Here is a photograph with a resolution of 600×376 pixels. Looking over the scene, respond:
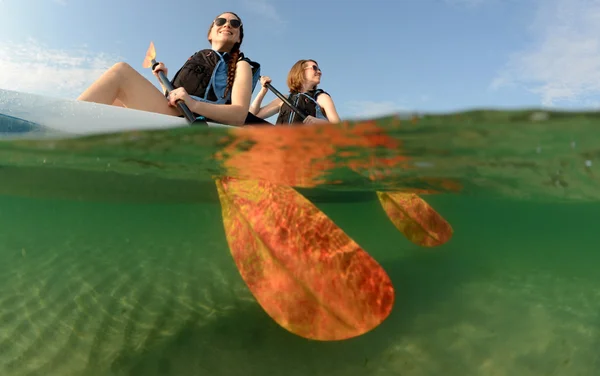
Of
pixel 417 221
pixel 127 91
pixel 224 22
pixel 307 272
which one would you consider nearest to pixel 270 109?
pixel 224 22

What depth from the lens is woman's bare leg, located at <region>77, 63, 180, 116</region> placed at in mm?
3637

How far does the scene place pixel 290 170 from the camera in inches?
185

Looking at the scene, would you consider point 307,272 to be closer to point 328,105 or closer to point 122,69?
point 122,69

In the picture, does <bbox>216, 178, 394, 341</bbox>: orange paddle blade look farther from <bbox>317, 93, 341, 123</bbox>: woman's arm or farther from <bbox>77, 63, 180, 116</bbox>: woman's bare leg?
<bbox>317, 93, 341, 123</bbox>: woman's arm

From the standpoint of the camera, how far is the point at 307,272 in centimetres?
304

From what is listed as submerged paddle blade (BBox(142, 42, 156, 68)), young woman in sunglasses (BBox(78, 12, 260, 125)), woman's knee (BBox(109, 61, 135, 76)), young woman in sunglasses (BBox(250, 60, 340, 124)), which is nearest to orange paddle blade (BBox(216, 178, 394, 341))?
young woman in sunglasses (BBox(78, 12, 260, 125))

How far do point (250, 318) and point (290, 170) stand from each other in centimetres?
192

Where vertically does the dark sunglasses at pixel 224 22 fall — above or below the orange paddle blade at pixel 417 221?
above

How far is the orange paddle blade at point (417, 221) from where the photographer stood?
549 cm

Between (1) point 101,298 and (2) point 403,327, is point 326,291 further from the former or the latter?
(1) point 101,298

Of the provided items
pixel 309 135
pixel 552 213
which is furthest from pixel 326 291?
pixel 552 213

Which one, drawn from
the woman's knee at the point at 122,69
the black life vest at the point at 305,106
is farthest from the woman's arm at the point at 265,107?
the woman's knee at the point at 122,69

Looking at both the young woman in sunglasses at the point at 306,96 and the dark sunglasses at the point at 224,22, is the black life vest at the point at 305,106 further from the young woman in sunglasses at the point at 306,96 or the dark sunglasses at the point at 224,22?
the dark sunglasses at the point at 224,22

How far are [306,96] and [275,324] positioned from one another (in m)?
3.99
